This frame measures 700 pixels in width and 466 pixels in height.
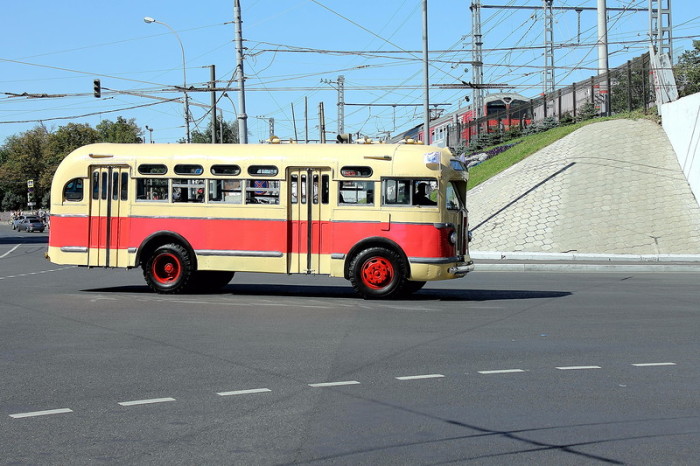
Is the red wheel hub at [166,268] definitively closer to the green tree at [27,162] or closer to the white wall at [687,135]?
the white wall at [687,135]

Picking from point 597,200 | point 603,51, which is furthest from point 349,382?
point 603,51

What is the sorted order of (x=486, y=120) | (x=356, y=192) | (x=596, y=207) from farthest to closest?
(x=486, y=120) → (x=596, y=207) → (x=356, y=192)

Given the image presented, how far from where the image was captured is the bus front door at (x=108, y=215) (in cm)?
1756

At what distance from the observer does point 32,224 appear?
3174 inches

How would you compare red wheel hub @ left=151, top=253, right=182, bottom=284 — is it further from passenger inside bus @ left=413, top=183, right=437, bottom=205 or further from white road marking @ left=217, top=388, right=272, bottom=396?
white road marking @ left=217, top=388, right=272, bottom=396

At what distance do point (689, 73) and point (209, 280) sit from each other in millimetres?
39432

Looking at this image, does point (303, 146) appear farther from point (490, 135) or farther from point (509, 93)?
point (509, 93)

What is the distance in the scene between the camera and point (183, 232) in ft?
56.3

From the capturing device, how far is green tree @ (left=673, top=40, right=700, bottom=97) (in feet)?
135

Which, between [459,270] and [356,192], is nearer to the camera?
[459,270]

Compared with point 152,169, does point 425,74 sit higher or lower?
higher

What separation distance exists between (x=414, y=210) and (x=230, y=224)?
3.50m

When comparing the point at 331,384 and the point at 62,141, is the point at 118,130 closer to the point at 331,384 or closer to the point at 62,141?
the point at 62,141

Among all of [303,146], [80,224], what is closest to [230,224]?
[303,146]
